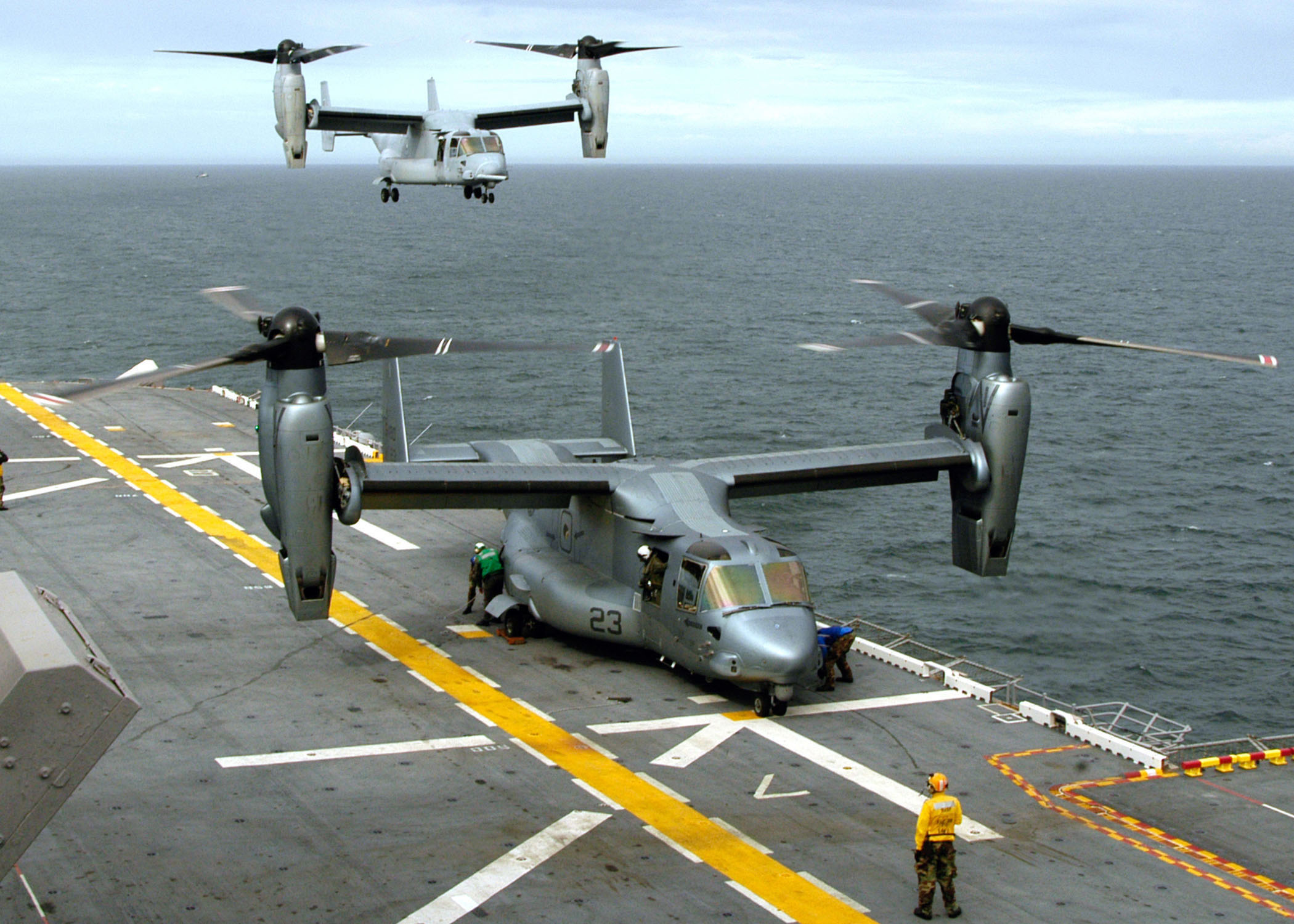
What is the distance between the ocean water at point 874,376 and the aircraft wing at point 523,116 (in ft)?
9.66

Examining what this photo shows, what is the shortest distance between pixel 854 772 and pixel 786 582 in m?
4.21

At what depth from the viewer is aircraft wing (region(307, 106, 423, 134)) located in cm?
4072

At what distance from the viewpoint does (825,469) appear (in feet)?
95.0

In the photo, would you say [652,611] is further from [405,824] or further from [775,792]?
[405,824]

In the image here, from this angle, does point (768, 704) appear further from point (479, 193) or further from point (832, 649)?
point (479, 193)

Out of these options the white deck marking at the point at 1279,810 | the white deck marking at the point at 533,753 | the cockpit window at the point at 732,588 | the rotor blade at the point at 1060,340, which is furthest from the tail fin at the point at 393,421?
the white deck marking at the point at 1279,810

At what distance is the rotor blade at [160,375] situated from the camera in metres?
20.0

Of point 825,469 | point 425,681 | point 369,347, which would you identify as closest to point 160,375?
point 369,347

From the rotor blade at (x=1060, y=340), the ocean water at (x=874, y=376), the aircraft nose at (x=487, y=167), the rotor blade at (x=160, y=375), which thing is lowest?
the ocean water at (x=874, y=376)

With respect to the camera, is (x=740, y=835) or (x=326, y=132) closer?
(x=740, y=835)

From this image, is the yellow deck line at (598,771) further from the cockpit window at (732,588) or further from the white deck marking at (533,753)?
the cockpit window at (732,588)

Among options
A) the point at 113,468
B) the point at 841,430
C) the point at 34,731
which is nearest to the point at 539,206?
the point at 841,430

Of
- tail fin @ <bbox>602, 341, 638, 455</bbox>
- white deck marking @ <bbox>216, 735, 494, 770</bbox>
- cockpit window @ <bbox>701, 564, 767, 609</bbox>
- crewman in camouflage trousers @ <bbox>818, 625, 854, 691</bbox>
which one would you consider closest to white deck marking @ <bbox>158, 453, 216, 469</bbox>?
tail fin @ <bbox>602, 341, 638, 455</bbox>

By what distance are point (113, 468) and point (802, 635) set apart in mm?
29424
